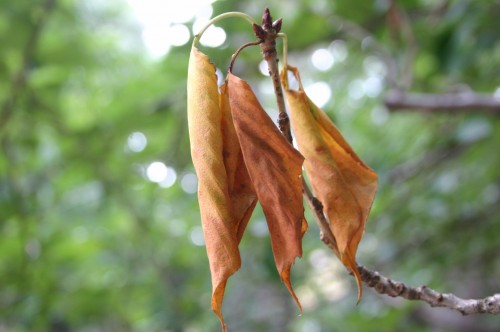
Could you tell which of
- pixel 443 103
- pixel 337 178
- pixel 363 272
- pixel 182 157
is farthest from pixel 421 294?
pixel 182 157

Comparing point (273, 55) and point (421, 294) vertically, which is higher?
point (273, 55)

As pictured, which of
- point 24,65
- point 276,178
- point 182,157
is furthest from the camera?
point 182,157

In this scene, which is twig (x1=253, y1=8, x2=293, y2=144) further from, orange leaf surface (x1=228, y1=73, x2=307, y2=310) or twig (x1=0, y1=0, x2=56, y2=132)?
twig (x1=0, y1=0, x2=56, y2=132)

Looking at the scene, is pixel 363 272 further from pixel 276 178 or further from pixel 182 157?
pixel 182 157

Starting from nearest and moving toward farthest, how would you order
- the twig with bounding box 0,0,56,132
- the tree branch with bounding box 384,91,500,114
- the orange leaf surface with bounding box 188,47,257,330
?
the orange leaf surface with bounding box 188,47,257,330 < the tree branch with bounding box 384,91,500,114 < the twig with bounding box 0,0,56,132

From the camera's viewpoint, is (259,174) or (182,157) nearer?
(259,174)

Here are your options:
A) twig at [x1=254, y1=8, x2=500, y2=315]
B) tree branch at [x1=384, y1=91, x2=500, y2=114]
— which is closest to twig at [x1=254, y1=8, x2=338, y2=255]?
twig at [x1=254, y1=8, x2=500, y2=315]

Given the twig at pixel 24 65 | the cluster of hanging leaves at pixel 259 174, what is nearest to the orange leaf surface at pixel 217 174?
the cluster of hanging leaves at pixel 259 174
